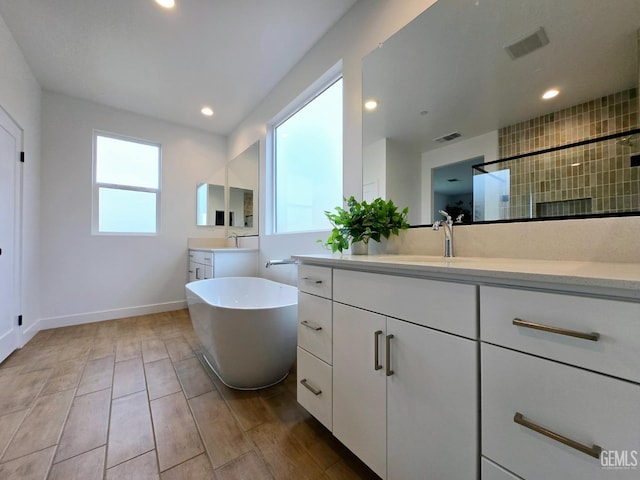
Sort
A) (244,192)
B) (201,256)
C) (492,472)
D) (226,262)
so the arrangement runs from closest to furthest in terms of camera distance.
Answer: (492,472)
(226,262)
(201,256)
(244,192)

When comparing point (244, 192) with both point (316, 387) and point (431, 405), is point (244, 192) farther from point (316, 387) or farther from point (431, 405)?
point (431, 405)

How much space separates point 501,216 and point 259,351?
4.91ft

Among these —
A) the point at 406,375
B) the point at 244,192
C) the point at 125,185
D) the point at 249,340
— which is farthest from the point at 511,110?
the point at 125,185

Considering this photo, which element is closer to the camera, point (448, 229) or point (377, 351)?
point (377, 351)

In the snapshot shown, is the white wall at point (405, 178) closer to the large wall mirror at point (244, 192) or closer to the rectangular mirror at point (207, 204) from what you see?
the large wall mirror at point (244, 192)

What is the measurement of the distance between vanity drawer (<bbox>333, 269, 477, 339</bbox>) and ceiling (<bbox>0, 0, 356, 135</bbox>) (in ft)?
6.56

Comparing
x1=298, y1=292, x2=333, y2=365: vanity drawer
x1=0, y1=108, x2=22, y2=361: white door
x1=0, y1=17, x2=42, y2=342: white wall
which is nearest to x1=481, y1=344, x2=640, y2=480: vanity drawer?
x1=298, y1=292, x2=333, y2=365: vanity drawer

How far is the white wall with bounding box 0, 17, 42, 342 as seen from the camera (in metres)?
1.96

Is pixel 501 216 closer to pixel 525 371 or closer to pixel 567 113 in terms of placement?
pixel 567 113

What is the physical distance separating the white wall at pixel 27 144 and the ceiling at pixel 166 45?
6.4 inches

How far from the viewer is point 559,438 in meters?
0.51

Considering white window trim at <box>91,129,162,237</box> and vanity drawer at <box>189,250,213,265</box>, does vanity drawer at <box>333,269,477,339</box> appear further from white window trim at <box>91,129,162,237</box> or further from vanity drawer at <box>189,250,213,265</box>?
white window trim at <box>91,129,162,237</box>

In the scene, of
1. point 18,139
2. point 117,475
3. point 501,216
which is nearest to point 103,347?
point 117,475

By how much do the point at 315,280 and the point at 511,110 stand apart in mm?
1158
